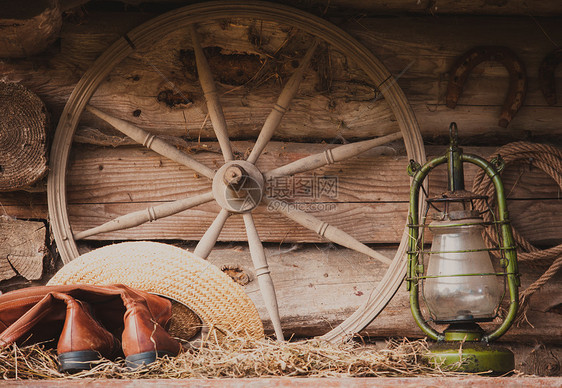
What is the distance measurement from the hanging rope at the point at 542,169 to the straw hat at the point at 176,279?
78 centimetres

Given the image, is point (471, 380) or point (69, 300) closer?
point (471, 380)

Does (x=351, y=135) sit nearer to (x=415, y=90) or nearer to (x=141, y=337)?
(x=415, y=90)

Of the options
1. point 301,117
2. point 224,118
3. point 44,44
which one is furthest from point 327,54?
point 44,44

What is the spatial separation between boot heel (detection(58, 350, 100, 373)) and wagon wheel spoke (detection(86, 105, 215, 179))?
0.80 meters

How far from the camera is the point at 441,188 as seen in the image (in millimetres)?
2113

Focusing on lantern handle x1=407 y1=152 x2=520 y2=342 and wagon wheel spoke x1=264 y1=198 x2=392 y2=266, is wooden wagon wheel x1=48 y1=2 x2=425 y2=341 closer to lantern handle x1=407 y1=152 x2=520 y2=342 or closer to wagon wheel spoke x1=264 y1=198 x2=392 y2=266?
wagon wheel spoke x1=264 y1=198 x2=392 y2=266

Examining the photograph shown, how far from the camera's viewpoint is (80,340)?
133cm

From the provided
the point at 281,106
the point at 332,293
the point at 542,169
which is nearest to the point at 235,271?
the point at 332,293

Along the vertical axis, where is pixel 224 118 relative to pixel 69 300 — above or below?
above

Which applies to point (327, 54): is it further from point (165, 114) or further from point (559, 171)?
point (559, 171)

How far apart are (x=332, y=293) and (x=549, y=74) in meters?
1.00

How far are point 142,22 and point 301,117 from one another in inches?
23.2

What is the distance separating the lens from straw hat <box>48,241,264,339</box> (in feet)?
5.28

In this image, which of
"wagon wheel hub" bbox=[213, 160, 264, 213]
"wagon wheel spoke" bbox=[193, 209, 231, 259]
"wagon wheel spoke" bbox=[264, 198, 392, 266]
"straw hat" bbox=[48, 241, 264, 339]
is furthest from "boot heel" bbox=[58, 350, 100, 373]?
"wagon wheel spoke" bbox=[264, 198, 392, 266]
